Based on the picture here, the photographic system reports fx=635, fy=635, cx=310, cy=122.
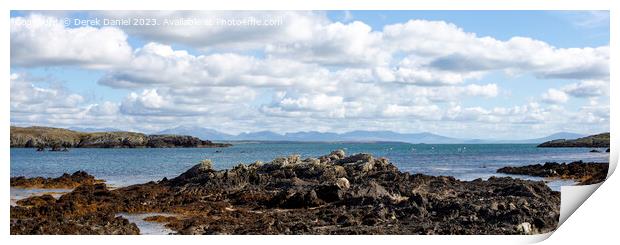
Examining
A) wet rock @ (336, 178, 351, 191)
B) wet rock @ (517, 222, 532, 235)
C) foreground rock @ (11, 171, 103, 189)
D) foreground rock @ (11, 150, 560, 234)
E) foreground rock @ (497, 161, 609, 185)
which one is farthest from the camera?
foreground rock @ (497, 161, 609, 185)

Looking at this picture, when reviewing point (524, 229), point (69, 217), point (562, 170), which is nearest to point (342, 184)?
point (524, 229)

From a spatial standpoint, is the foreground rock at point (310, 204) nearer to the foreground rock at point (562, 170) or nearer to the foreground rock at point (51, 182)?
the foreground rock at point (51, 182)

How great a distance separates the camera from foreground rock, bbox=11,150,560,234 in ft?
45.5

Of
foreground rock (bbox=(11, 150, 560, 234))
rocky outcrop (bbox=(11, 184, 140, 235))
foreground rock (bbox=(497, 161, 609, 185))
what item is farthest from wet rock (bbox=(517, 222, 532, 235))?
foreground rock (bbox=(497, 161, 609, 185))

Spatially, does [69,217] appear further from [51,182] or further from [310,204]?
[51,182]

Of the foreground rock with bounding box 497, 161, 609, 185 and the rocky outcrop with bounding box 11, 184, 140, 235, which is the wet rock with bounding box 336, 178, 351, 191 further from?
the foreground rock with bounding box 497, 161, 609, 185

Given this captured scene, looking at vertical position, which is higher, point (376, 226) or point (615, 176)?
point (615, 176)

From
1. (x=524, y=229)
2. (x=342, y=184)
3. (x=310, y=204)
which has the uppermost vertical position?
(x=342, y=184)

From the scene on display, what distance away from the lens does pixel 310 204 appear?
55.6 ft

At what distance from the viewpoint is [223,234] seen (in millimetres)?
13359
